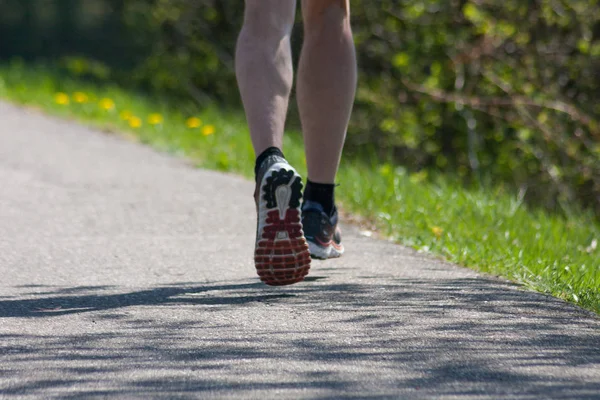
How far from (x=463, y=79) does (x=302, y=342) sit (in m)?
5.84

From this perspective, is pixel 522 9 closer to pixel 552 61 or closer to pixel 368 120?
pixel 552 61

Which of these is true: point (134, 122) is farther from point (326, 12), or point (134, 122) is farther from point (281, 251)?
point (281, 251)

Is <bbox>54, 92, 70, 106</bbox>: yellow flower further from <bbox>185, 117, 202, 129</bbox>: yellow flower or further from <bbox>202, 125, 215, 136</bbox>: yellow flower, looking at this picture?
<bbox>202, 125, 215, 136</bbox>: yellow flower

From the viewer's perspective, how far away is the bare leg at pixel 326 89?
11.3 feet

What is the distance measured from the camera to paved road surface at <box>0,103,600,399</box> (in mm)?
2209

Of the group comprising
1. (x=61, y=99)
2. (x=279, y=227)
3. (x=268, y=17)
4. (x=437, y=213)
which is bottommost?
(x=61, y=99)

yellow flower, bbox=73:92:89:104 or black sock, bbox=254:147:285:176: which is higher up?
black sock, bbox=254:147:285:176

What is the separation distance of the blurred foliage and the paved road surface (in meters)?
3.44

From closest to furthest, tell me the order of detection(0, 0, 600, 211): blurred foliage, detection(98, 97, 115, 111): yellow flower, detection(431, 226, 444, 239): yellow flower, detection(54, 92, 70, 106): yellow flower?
detection(431, 226, 444, 239): yellow flower, detection(0, 0, 600, 211): blurred foliage, detection(98, 97, 115, 111): yellow flower, detection(54, 92, 70, 106): yellow flower

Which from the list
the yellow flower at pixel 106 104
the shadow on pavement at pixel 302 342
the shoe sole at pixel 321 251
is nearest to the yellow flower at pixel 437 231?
the shoe sole at pixel 321 251

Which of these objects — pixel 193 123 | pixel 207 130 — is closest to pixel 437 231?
pixel 207 130

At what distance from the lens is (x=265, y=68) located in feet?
9.98

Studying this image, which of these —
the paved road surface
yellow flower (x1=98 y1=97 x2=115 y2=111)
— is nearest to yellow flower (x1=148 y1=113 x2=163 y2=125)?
yellow flower (x1=98 y1=97 x2=115 y2=111)

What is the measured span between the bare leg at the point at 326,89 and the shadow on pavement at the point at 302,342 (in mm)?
504
